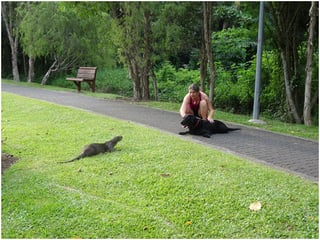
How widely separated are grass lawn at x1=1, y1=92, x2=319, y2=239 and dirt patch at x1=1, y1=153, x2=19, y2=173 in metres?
0.13

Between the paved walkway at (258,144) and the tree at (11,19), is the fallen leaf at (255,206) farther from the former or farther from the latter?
the tree at (11,19)

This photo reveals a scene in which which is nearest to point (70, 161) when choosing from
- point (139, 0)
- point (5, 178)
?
point (5, 178)

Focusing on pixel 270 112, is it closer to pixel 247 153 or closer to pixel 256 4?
pixel 256 4

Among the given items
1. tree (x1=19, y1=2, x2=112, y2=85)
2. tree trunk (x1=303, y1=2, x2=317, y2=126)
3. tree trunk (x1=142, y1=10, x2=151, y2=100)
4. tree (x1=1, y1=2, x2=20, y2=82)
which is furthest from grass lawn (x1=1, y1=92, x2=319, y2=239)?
tree (x1=1, y1=2, x2=20, y2=82)

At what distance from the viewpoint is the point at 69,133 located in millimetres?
7152

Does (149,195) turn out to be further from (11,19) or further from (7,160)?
(11,19)

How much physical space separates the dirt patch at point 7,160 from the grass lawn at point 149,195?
13 cm

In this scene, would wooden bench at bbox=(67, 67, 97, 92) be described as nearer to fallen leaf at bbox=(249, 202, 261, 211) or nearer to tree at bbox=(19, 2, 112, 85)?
tree at bbox=(19, 2, 112, 85)

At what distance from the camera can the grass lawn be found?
3668 mm

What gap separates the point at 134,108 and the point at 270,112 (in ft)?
13.6

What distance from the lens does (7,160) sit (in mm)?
5598

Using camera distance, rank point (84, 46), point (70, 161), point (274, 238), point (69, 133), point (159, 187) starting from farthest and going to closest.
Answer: point (84, 46), point (69, 133), point (70, 161), point (159, 187), point (274, 238)

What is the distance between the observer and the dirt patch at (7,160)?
5.35m

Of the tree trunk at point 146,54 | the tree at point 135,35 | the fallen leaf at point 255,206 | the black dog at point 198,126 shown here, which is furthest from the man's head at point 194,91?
the tree trunk at point 146,54
